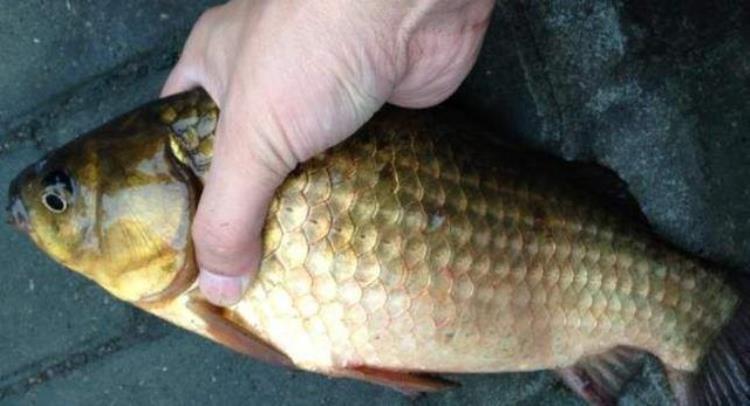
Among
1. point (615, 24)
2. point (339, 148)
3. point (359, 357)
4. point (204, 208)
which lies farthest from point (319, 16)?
point (615, 24)

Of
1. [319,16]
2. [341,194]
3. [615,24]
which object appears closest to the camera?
[319,16]

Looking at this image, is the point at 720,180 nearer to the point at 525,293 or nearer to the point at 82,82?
the point at 525,293

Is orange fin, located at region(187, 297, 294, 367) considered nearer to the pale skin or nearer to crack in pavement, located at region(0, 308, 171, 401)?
the pale skin

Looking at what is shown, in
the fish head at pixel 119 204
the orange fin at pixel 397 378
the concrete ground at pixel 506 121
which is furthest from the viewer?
the concrete ground at pixel 506 121

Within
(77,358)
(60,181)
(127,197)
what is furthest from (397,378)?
(77,358)

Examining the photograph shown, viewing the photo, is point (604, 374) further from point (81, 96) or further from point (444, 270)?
point (81, 96)

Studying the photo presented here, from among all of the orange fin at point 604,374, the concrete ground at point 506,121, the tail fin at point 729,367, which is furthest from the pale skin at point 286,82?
the tail fin at point 729,367

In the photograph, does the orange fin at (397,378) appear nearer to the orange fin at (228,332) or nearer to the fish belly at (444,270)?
the fish belly at (444,270)
